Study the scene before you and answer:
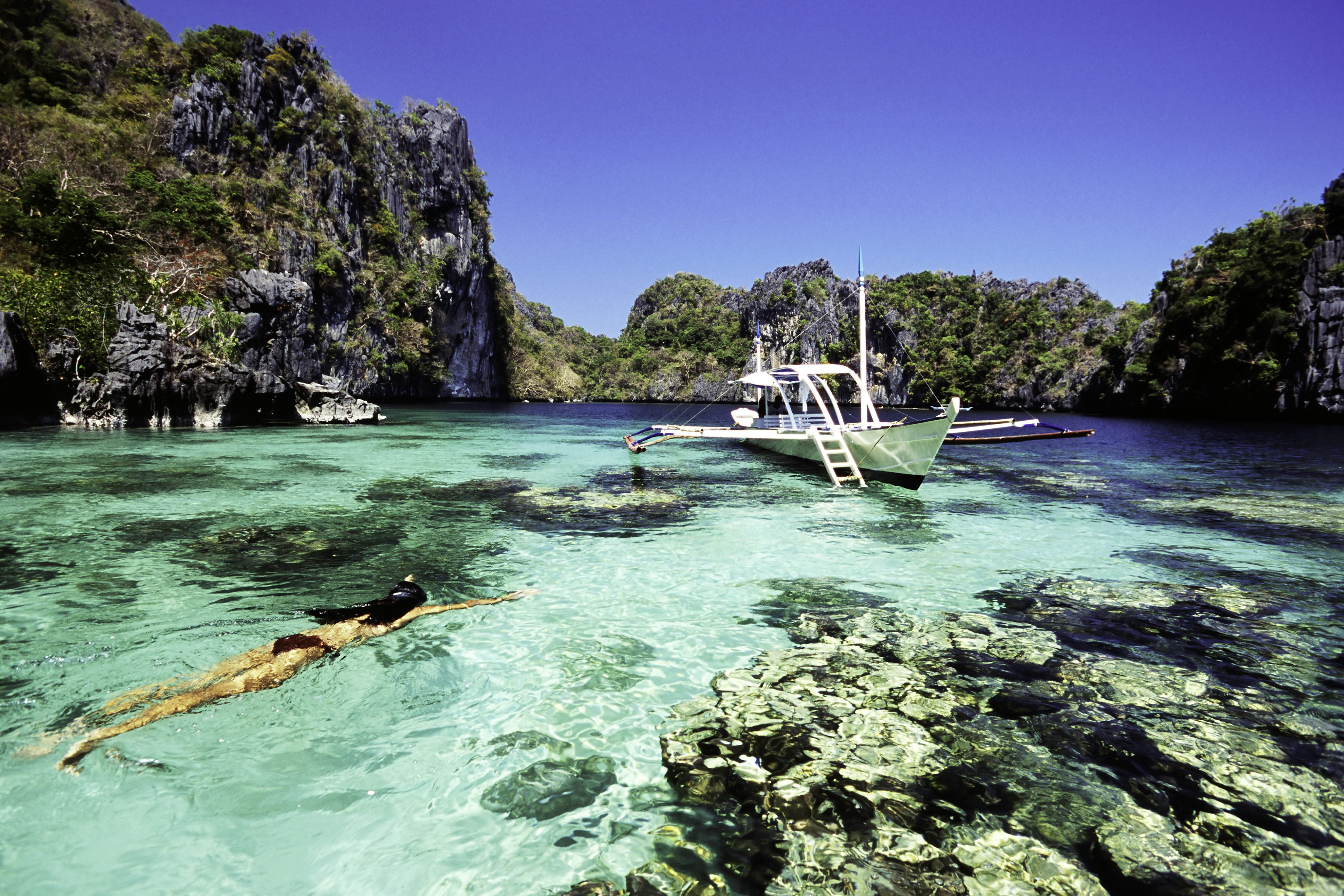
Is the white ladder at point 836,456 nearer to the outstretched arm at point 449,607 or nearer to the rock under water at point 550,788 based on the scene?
the outstretched arm at point 449,607

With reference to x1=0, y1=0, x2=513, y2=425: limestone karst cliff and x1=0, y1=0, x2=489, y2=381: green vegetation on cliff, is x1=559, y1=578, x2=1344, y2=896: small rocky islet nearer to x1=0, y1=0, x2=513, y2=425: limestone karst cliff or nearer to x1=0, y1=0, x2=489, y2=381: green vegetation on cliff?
x1=0, y1=0, x2=513, y2=425: limestone karst cliff

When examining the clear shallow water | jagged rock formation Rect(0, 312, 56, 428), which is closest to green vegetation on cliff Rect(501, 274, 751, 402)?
jagged rock formation Rect(0, 312, 56, 428)

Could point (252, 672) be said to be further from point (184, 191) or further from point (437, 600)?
point (184, 191)

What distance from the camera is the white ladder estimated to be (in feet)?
42.9

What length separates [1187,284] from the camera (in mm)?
48906

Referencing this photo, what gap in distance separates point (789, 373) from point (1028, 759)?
1515 centimetres

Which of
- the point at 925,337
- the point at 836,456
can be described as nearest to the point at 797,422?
the point at 836,456

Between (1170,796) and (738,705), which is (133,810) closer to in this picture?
(738,705)

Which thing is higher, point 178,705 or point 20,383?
point 20,383

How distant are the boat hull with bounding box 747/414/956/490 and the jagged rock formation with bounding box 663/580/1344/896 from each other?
240 inches

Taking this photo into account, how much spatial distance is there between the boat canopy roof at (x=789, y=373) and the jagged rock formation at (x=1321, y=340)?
124 ft

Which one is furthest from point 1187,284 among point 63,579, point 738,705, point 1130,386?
point 63,579

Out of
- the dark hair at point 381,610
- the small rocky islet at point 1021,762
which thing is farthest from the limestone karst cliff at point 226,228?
the small rocky islet at point 1021,762

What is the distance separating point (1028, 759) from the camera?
3051mm
